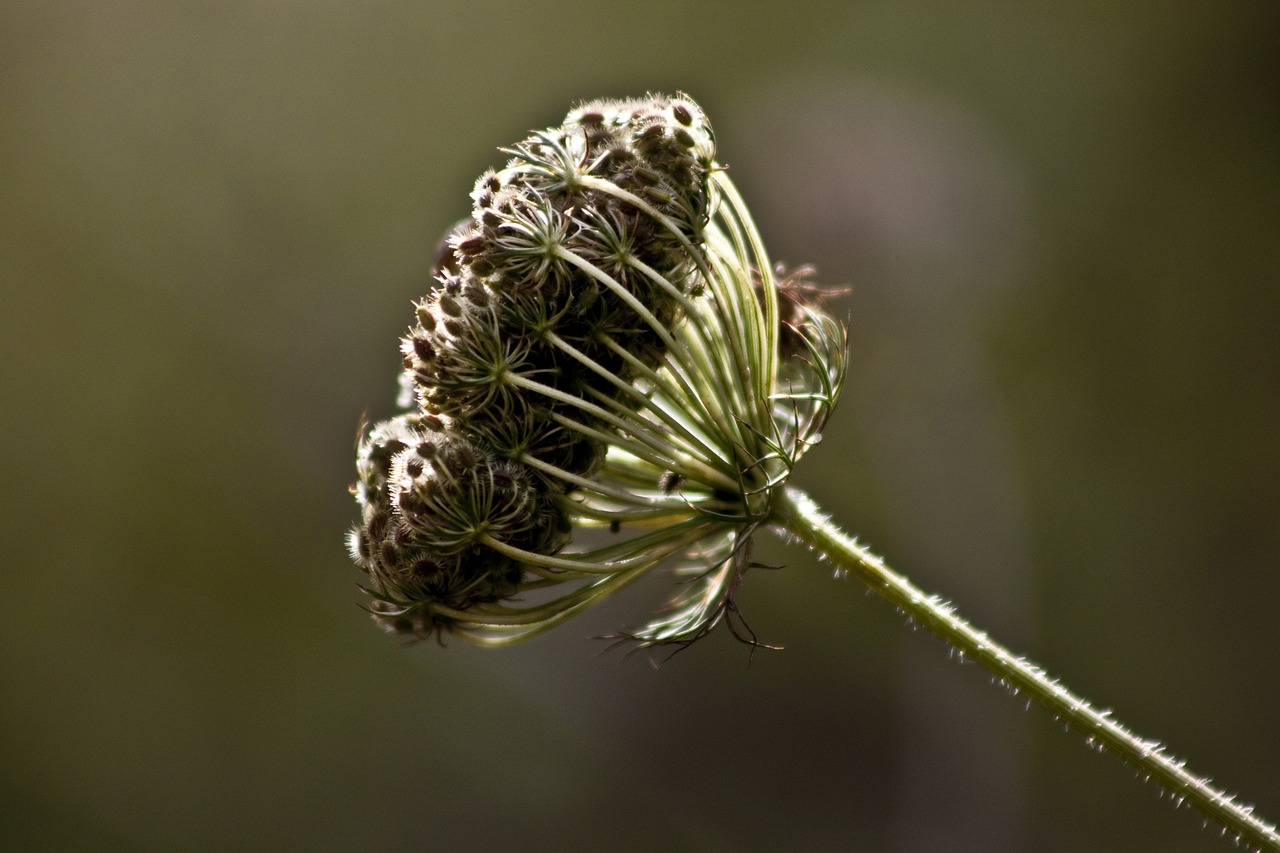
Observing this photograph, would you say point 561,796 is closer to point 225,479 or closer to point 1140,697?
point 225,479

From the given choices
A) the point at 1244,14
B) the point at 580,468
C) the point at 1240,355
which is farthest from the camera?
the point at 1240,355

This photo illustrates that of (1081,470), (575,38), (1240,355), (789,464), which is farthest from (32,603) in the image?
(1240,355)

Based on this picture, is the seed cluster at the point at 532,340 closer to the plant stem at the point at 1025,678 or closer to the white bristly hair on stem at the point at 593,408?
the white bristly hair on stem at the point at 593,408

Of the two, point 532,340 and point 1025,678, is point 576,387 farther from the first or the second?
point 1025,678

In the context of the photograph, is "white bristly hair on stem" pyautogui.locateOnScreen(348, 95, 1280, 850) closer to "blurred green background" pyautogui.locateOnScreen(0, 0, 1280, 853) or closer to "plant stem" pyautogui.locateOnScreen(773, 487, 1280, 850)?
"plant stem" pyautogui.locateOnScreen(773, 487, 1280, 850)

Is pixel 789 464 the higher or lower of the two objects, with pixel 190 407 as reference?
higher

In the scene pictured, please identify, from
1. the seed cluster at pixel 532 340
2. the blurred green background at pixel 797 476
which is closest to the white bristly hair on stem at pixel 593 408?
the seed cluster at pixel 532 340

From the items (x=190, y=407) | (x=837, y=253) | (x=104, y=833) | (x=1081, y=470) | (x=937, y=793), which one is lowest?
(x=104, y=833)

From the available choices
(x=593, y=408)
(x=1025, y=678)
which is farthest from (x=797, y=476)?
(x=593, y=408)

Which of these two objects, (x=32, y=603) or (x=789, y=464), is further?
(x=32, y=603)
